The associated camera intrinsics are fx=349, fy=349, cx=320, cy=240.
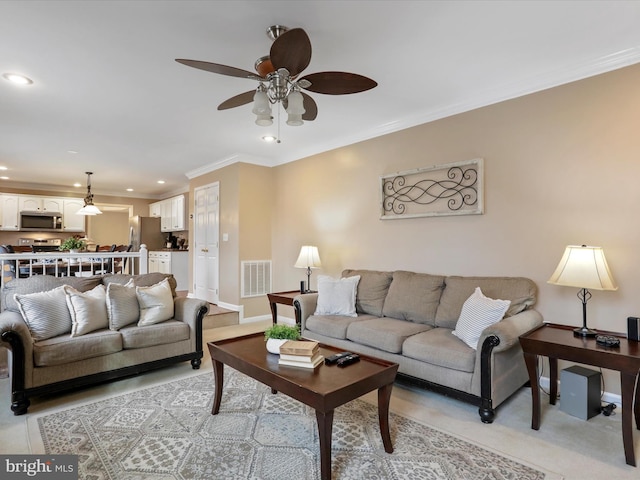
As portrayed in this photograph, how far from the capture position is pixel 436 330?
3.11 m

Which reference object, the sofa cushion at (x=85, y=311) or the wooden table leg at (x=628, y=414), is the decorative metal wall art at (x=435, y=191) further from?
the sofa cushion at (x=85, y=311)

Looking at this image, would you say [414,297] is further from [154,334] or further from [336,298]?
[154,334]

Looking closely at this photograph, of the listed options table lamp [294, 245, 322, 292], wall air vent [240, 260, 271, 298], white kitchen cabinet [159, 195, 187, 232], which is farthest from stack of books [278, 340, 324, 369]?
white kitchen cabinet [159, 195, 187, 232]

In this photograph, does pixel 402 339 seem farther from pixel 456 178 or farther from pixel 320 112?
pixel 320 112

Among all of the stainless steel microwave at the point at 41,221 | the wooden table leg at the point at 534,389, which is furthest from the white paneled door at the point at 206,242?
the wooden table leg at the point at 534,389

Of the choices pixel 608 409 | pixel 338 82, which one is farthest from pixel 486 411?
pixel 338 82

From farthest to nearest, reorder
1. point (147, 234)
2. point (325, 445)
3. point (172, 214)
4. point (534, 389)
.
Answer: point (147, 234)
point (172, 214)
point (534, 389)
point (325, 445)

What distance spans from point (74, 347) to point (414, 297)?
3.00 metres

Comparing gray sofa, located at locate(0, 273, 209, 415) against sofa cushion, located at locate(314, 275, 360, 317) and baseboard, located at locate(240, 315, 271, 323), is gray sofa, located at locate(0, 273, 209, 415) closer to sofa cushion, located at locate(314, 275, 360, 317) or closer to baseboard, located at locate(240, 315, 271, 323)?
sofa cushion, located at locate(314, 275, 360, 317)

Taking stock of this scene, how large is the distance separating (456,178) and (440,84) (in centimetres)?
93

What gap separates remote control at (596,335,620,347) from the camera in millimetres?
2203

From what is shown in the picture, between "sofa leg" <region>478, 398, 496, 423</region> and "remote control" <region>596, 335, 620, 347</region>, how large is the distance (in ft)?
2.63

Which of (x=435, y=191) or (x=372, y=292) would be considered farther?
(x=372, y=292)

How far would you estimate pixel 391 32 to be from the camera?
2.35 m
